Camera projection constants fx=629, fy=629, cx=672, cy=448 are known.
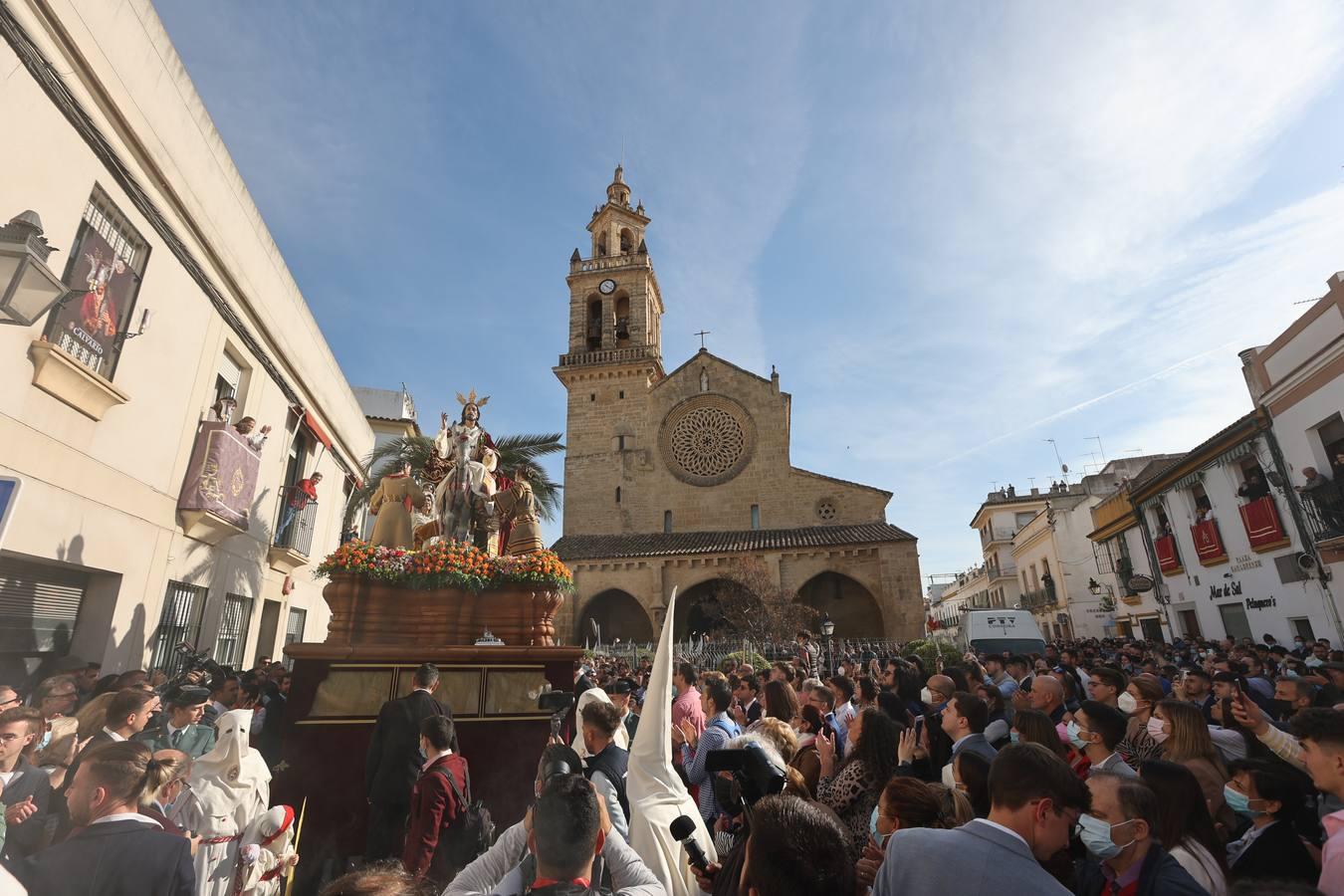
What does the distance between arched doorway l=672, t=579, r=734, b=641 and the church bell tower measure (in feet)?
17.2

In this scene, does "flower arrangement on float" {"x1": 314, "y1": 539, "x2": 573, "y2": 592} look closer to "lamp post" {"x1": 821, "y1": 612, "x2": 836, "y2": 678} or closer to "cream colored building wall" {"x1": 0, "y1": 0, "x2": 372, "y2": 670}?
"cream colored building wall" {"x1": 0, "y1": 0, "x2": 372, "y2": 670}

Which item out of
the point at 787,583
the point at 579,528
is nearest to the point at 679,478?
the point at 579,528

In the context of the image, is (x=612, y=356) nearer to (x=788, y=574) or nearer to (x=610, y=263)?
(x=610, y=263)

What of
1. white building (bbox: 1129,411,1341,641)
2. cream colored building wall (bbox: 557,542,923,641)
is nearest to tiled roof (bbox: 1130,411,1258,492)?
white building (bbox: 1129,411,1341,641)

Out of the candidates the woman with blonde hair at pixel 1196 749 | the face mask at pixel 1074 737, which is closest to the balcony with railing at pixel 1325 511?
the face mask at pixel 1074 737

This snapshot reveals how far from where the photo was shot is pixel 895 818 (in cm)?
229

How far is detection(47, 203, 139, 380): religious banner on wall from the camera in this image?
19.8ft

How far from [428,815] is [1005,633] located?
664 inches

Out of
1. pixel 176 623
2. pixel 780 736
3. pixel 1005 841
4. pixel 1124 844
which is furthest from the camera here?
pixel 176 623

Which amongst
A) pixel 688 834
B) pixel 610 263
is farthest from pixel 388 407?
pixel 688 834

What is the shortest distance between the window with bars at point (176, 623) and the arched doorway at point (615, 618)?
17.9m

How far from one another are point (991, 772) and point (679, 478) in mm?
27421

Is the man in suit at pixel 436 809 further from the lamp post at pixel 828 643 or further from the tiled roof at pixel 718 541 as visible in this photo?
the tiled roof at pixel 718 541

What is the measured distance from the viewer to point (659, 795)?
2838mm
